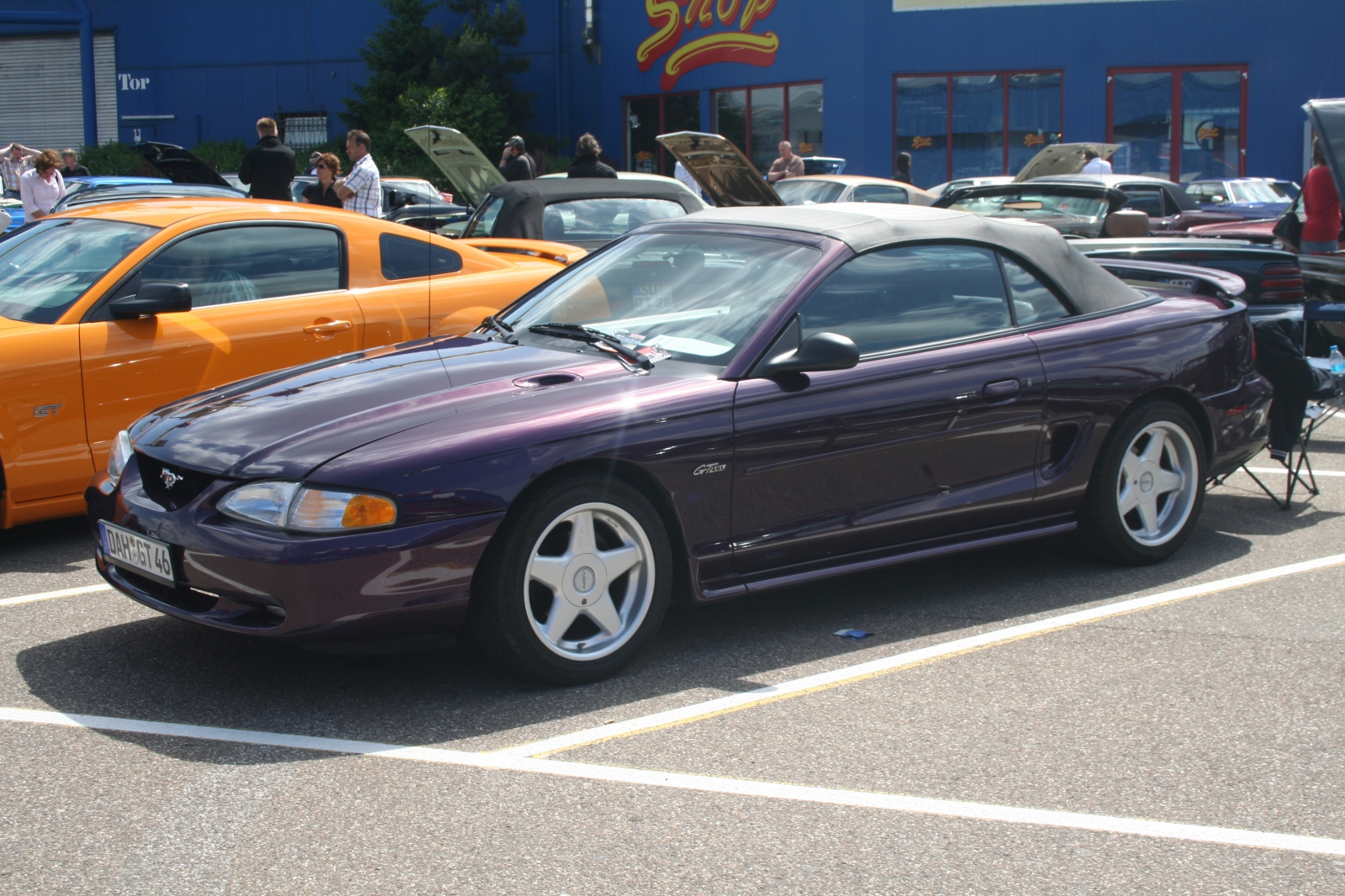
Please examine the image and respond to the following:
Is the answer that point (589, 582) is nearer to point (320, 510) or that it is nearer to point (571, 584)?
point (571, 584)

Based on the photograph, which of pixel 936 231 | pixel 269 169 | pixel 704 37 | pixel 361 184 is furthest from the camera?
pixel 704 37


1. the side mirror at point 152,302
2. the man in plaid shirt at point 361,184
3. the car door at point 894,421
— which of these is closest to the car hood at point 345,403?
the car door at point 894,421

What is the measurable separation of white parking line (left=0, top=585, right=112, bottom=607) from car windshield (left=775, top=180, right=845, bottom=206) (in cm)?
1092

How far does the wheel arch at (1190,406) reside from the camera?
5.43m

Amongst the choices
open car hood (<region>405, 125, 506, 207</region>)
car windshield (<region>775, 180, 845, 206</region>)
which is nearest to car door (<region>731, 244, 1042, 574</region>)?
open car hood (<region>405, 125, 506, 207</region>)

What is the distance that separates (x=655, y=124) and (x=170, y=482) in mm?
27923

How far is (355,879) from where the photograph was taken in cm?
302

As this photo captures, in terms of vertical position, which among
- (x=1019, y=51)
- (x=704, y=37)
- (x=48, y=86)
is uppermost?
(x=48, y=86)

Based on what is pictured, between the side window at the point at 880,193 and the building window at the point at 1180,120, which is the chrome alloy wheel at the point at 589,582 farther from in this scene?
the building window at the point at 1180,120

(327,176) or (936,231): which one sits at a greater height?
(327,176)

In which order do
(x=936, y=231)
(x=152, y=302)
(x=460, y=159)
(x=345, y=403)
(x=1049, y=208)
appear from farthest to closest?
(x=460, y=159) → (x=1049, y=208) → (x=152, y=302) → (x=936, y=231) → (x=345, y=403)

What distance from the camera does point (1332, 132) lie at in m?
8.70

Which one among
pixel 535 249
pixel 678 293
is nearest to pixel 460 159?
pixel 535 249

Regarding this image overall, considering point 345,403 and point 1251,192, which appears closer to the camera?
point 345,403
